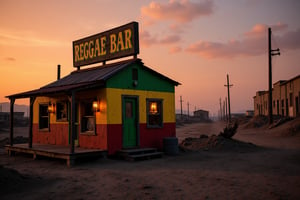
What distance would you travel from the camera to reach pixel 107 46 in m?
15.5

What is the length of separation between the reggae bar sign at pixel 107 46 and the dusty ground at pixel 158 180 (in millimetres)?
5989

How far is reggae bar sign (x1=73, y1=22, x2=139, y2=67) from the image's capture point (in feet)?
46.1

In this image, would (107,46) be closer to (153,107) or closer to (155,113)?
(153,107)

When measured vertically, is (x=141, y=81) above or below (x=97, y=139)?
above

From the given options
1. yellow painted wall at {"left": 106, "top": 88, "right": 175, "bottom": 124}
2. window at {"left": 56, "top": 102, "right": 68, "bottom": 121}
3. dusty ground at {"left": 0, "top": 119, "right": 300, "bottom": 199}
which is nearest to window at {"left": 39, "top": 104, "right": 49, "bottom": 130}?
window at {"left": 56, "top": 102, "right": 68, "bottom": 121}

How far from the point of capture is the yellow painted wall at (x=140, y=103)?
12359 mm

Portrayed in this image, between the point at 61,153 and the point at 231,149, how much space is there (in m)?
8.99

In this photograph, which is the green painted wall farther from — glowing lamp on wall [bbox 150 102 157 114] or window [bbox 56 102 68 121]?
window [bbox 56 102 68 121]

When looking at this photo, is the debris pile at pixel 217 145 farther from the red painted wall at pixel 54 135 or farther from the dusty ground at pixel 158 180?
Answer: the red painted wall at pixel 54 135

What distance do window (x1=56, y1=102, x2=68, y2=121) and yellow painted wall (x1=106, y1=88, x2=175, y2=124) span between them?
321 cm

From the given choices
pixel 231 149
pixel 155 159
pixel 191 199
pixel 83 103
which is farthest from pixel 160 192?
pixel 231 149

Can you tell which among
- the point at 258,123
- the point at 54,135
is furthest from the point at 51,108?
the point at 258,123

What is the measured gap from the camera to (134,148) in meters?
13.1

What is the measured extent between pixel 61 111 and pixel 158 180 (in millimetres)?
8562
